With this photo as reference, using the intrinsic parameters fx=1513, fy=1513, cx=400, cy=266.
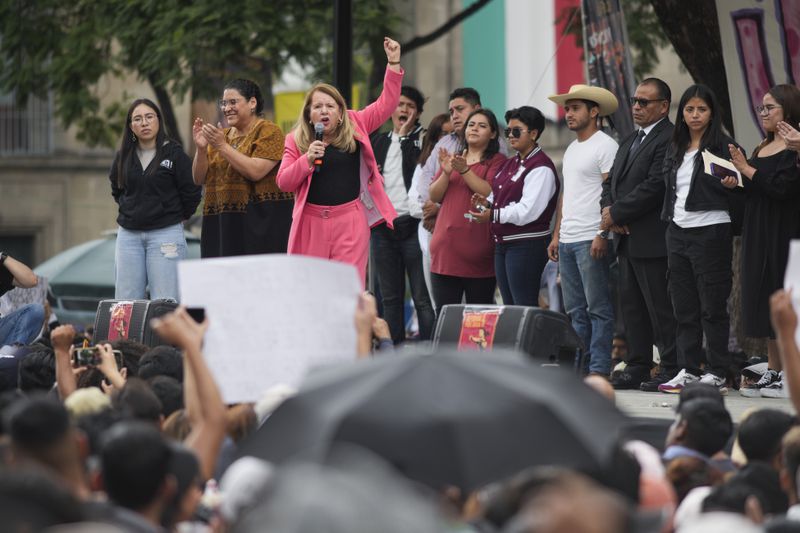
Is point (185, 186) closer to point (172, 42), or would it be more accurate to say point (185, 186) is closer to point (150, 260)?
point (150, 260)

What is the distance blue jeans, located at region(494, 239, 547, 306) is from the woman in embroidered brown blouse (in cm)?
144

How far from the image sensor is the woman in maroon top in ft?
33.3

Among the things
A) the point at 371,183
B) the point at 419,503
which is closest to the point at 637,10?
the point at 371,183

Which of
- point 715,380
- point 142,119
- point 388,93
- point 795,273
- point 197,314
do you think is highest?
point 142,119

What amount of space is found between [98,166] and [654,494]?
2744cm

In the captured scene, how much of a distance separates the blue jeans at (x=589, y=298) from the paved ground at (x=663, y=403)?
1.52ft

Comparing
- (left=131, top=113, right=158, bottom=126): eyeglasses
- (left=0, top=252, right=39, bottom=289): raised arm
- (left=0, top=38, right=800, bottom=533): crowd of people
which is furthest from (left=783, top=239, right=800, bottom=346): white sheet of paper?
(left=131, top=113, right=158, bottom=126): eyeglasses

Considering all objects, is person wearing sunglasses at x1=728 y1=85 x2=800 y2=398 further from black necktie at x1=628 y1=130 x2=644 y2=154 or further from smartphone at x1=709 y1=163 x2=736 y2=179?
black necktie at x1=628 y1=130 x2=644 y2=154

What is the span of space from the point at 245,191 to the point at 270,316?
361 centimetres

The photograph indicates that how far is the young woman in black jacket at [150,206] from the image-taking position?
10109 millimetres

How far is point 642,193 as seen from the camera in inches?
367

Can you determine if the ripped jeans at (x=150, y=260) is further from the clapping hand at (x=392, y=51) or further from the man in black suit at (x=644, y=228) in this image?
the man in black suit at (x=644, y=228)

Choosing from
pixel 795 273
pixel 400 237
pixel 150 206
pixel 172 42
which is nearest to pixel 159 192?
pixel 150 206

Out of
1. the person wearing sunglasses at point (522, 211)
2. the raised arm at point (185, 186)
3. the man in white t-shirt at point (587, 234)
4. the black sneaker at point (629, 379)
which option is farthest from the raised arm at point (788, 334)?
the raised arm at point (185, 186)
